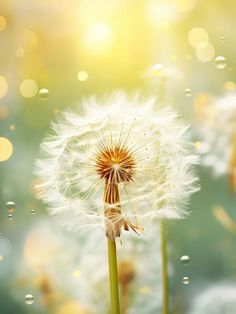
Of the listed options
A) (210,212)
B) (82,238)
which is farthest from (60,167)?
(210,212)

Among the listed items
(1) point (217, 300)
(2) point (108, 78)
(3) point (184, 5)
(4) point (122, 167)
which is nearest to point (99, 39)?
(2) point (108, 78)

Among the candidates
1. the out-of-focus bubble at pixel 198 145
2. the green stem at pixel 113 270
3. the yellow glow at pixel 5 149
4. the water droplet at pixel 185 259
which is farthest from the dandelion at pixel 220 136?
the yellow glow at pixel 5 149

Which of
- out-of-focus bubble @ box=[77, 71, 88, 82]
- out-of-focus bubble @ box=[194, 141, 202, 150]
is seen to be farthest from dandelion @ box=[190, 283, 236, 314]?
out-of-focus bubble @ box=[77, 71, 88, 82]

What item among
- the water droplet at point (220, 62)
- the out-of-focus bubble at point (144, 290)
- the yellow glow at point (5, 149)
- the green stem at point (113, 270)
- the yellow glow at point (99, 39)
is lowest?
the out-of-focus bubble at point (144, 290)

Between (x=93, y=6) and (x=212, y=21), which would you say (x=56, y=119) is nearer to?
(x=93, y=6)

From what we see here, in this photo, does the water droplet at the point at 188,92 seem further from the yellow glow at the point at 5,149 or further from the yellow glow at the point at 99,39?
the yellow glow at the point at 5,149
